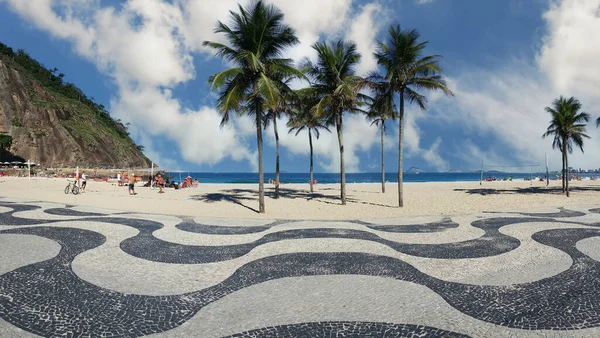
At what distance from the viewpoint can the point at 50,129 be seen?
76188mm

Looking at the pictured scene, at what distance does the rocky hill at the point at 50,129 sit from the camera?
233 feet

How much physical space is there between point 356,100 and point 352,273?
16.3 m

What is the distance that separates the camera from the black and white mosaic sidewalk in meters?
4.17

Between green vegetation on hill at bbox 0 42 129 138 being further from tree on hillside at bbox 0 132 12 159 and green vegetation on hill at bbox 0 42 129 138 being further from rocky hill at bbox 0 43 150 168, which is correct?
tree on hillside at bbox 0 132 12 159

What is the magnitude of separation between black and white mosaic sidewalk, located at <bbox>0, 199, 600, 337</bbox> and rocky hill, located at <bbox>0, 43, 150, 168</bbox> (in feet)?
255

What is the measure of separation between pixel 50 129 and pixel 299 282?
91165 mm

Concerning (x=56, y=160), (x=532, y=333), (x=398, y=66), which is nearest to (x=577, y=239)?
(x=532, y=333)

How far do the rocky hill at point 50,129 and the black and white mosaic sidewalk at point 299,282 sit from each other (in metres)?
77.8

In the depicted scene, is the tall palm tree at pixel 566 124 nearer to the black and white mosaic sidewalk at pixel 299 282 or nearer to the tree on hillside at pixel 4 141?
the black and white mosaic sidewalk at pixel 299 282

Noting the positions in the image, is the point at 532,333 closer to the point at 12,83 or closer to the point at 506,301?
the point at 506,301

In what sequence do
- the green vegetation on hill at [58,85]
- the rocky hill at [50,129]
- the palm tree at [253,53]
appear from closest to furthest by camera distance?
1. the palm tree at [253,53]
2. the rocky hill at [50,129]
3. the green vegetation on hill at [58,85]

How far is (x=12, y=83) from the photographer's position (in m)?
76.9

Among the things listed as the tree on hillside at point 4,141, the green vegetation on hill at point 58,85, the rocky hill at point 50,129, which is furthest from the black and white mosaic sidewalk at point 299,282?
the green vegetation on hill at point 58,85

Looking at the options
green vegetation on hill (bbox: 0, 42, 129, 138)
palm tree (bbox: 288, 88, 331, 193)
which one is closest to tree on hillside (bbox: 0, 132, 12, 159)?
green vegetation on hill (bbox: 0, 42, 129, 138)
